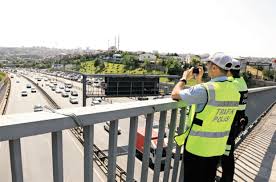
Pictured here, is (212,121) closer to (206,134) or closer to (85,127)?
(206,134)

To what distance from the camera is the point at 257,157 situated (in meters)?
4.60

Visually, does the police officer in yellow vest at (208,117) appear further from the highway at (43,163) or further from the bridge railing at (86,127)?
the highway at (43,163)

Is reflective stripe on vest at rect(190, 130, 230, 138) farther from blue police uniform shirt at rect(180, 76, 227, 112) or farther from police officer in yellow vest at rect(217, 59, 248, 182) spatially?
police officer in yellow vest at rect(217, 59, 248, 182)

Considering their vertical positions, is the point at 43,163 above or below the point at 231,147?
below

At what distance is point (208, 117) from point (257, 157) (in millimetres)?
2843

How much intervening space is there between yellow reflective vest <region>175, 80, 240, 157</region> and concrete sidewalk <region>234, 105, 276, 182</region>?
5.21 ft

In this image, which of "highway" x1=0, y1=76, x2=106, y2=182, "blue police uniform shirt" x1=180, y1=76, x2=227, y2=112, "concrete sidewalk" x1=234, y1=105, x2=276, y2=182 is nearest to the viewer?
"blue police uniform shirt" x1=180, y1=76, x2=227, y2=112

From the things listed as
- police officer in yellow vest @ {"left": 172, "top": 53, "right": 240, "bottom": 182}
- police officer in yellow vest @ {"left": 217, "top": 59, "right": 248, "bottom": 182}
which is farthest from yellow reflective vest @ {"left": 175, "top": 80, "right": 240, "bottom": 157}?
police officer in yellow vest @ {"left": 217, "top": 59, "right": 248, "bottom": 182}

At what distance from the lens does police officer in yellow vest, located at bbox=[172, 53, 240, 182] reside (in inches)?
90.8

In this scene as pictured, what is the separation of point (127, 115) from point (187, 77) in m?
1.03

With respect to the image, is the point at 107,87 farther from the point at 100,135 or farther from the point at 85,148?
the point at 85,148

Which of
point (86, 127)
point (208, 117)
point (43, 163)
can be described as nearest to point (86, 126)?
point (86, 127)

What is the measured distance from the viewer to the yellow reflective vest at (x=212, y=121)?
2.32m

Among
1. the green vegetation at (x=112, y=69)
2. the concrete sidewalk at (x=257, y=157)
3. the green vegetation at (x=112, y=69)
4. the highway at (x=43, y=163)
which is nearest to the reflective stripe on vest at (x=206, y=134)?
the concrete sidewalk at (x=257, y=157)
